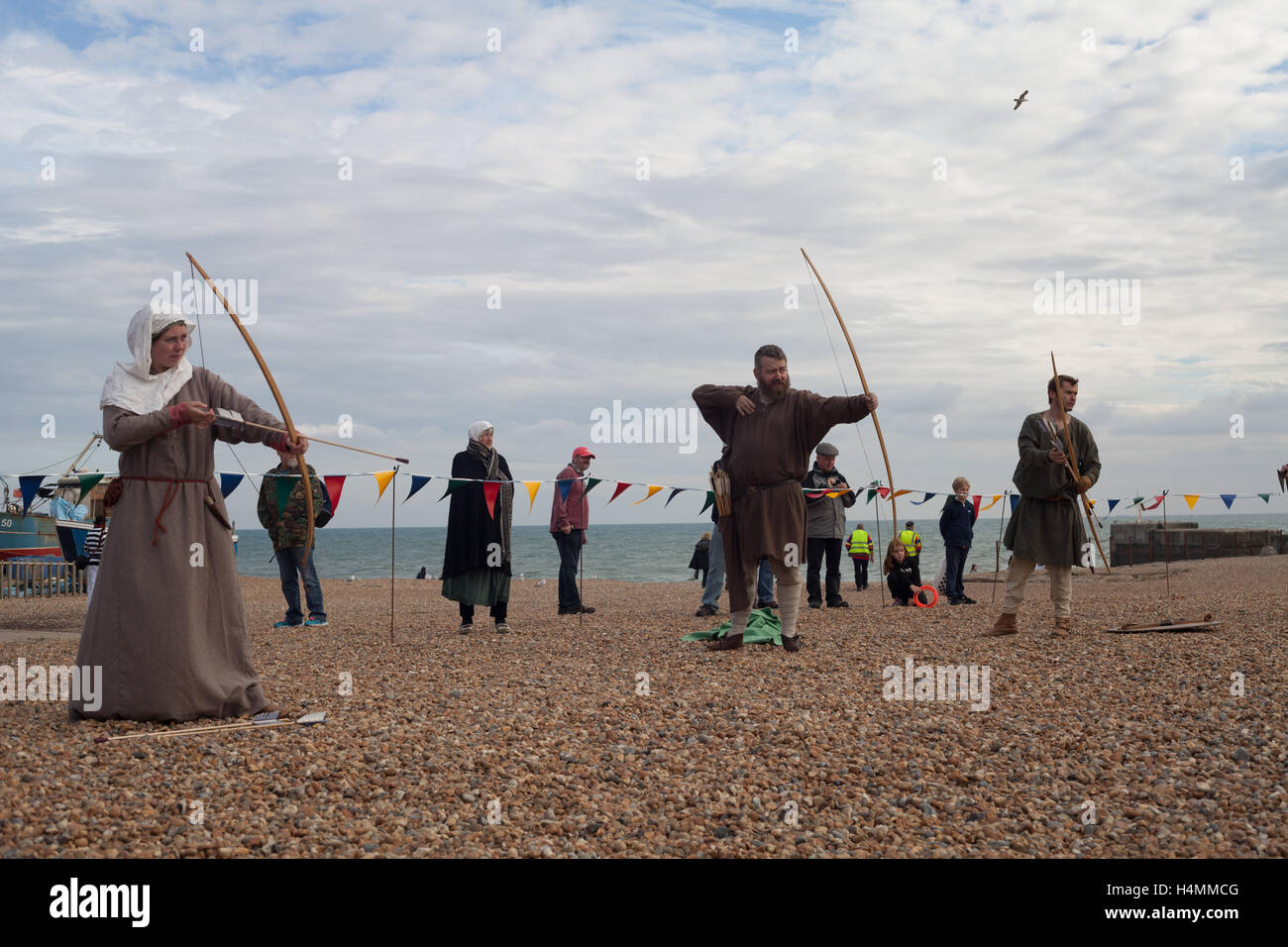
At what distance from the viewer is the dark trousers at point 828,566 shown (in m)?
11.4

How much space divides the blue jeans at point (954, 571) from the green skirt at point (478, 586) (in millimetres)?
6029

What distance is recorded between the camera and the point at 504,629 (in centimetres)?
923

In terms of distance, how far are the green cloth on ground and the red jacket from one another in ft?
10.0

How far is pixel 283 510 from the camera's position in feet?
32.3

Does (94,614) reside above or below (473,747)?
above

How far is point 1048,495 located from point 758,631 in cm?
252

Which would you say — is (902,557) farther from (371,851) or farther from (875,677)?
(371,851)

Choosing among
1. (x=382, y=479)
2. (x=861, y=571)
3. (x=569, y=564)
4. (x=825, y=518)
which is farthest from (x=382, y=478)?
(x=861, y=571)

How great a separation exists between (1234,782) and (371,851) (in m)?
3.18

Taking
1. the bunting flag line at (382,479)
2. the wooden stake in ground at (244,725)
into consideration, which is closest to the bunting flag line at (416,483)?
the bunting flag line at (382,479)

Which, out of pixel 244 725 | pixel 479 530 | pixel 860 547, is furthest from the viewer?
pixel 860 547

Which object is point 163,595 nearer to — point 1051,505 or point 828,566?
point 1051,505

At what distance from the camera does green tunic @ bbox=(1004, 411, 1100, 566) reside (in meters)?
7.83
